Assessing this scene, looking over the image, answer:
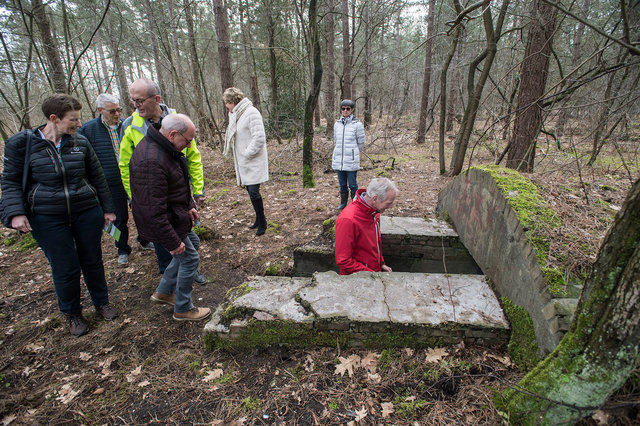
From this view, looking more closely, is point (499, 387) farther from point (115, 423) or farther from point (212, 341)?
point (115, 423)

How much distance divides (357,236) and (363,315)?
3.06 ft

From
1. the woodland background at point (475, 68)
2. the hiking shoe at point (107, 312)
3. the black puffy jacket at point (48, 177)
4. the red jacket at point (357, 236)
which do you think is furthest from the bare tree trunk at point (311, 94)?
the hiking shoe at point (107, 312)

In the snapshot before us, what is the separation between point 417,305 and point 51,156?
11.1ft

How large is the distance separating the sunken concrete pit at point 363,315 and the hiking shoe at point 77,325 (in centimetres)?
137

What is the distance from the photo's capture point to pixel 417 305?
8.41 feet

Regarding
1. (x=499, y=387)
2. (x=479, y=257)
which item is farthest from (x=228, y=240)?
(x=499, y=387)

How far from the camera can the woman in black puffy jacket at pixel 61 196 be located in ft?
8.22

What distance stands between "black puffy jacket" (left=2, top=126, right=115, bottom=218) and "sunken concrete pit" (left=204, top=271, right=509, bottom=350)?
1652mm

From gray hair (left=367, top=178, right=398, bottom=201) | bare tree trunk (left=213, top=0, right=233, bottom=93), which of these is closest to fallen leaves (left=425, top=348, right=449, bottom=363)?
gray hair (left=367, top=178, right=398, bottom=201)

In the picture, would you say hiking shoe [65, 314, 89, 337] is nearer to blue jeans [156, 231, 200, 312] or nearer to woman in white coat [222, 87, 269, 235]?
blue jeans [156, 231, 200, 312]

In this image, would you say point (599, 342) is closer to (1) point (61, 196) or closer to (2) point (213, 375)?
(2) point (213, 375)

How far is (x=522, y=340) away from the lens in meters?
2.24

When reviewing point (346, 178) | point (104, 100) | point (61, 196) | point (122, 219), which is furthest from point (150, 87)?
point (346, 178)

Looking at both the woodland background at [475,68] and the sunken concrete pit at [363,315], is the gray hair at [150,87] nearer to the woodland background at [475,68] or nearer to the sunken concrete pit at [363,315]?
the woodland background at [475,68]
